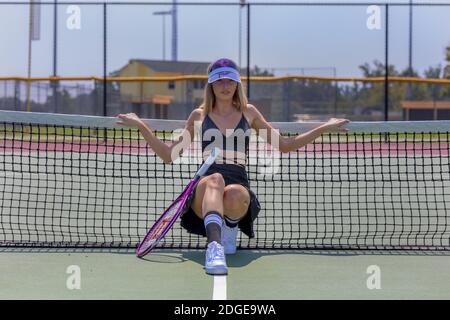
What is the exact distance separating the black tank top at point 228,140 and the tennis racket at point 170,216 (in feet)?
0.30

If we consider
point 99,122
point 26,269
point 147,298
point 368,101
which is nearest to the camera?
point 147,298

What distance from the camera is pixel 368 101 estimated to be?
78.4 ft

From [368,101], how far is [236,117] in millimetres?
19957

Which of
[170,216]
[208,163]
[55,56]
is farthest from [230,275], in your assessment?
[55,56]

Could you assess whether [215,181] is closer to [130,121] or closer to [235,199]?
[235,199]

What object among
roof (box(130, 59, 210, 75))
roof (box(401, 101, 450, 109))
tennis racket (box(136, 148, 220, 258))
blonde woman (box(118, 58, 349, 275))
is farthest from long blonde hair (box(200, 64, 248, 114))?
roof (box(130, 59, 210, 75))

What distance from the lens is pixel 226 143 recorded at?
457cm

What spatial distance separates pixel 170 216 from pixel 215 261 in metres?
0.64

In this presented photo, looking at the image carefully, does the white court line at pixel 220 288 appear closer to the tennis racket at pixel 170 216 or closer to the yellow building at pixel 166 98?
the tennis racket at pixel 170 216

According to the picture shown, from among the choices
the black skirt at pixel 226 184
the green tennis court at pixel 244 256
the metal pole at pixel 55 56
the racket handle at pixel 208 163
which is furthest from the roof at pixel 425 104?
the racket handle at pixel 208 163

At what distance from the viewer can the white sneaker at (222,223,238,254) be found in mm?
4576

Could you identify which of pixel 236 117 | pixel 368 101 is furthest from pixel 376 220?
pixel 368 101

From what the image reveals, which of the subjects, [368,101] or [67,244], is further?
[368,101]

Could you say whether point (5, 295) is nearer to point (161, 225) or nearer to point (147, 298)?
point (147, 298)
